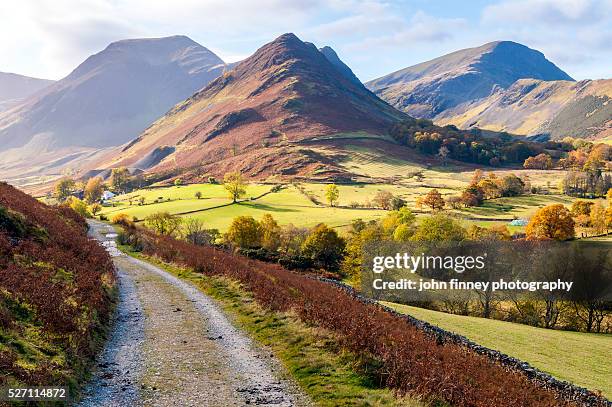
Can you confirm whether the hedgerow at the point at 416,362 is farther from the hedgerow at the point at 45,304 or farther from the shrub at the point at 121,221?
the shrub at the point at 121,221

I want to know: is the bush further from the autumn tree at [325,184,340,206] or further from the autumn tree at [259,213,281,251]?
the autumn tree at [325,184,340,206]

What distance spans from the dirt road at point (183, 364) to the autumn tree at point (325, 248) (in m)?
66.8

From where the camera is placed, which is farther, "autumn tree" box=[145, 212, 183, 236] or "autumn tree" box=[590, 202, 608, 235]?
"autumn tree" box=[590, 202, 608, 235]

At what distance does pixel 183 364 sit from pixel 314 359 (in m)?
4.97

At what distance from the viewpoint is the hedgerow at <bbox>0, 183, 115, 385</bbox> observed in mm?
13305

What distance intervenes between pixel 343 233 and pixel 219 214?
43.8 meters

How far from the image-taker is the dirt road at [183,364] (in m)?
13.9

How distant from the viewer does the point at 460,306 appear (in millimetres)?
58844

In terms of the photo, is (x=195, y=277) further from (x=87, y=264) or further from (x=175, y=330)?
(x=175, y=330)

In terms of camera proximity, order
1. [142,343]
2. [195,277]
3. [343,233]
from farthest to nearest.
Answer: [343,233], [195,277], [142,343]

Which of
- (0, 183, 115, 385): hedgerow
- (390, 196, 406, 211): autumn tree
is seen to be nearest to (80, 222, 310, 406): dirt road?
(0, 183, 115, 385): hedgerow

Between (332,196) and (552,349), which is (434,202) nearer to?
(332,196)

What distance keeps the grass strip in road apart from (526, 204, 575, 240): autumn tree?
3904 inches

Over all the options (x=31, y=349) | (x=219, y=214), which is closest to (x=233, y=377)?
(x=31, y=349)
